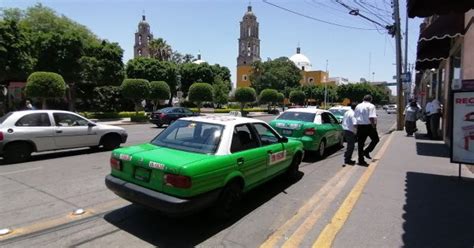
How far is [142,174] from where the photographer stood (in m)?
5.01

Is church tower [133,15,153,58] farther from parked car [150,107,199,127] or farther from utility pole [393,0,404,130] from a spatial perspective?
utility pole [393,0,404,130]

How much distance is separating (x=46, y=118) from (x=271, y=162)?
7090 mm

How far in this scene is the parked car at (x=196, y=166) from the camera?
15.1 ft

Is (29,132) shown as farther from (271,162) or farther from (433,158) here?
(433,158)

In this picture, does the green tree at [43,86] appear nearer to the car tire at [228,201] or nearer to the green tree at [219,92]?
the car tire at [228,201]

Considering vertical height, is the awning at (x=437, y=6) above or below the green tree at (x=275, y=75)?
below

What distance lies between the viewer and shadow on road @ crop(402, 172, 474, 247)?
4449 millimetres

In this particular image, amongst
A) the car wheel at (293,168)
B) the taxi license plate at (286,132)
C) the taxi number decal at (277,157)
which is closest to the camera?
the taxi number decal at (277,157)

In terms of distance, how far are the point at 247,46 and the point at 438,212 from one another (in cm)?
10903

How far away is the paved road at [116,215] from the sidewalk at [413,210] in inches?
20.1

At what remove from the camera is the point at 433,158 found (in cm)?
1046

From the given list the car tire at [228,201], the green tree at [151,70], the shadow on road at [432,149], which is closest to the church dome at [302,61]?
the green tree at [151,70]

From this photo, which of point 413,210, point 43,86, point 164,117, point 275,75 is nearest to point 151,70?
point 43,86

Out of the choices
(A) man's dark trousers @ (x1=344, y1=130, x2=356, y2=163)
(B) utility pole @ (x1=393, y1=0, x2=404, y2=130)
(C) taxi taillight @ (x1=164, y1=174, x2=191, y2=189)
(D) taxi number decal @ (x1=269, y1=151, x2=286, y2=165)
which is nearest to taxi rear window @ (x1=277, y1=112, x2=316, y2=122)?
(A) man's dark trousers @ (x1=344, y1=130, x2=356, y2=163)
